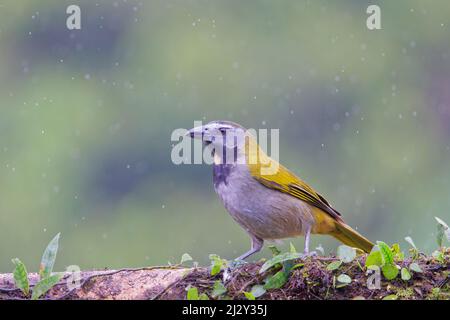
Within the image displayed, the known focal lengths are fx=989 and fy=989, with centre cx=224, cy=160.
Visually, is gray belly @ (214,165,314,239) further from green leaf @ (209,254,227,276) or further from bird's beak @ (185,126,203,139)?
green leaf @ (209,254,227,276)

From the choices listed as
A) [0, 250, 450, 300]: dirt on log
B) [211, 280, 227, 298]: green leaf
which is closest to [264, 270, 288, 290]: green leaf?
[0, 250, 450, 300]: dirt on log

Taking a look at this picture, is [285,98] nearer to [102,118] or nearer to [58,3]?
[102,118]

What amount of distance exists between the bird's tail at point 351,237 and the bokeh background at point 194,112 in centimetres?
962

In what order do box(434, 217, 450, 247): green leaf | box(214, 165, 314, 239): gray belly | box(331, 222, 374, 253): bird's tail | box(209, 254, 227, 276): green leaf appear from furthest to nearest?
box(331, 222, 374, 253): bird's tail
box(214, 165, 314, 239): gray belly
box(434, 217, 450, 247): green leaf
box(209, 254, 227, 276): green leaf

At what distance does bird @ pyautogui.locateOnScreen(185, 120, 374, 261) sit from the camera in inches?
311

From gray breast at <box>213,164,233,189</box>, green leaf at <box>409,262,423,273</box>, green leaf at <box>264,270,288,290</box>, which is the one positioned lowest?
green leaf at <box>264,270,288,290</box>

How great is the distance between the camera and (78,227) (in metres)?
22.5

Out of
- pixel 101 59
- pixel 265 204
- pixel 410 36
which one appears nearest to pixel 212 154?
pixel 265 204

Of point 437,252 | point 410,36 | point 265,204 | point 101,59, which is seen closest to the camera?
point 437,252

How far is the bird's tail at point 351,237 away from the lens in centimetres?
820

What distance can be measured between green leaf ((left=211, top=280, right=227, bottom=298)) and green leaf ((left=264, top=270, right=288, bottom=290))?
0.27 m

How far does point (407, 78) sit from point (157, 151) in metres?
9.86

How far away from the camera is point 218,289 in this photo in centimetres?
639

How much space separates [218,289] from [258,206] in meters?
1.59
